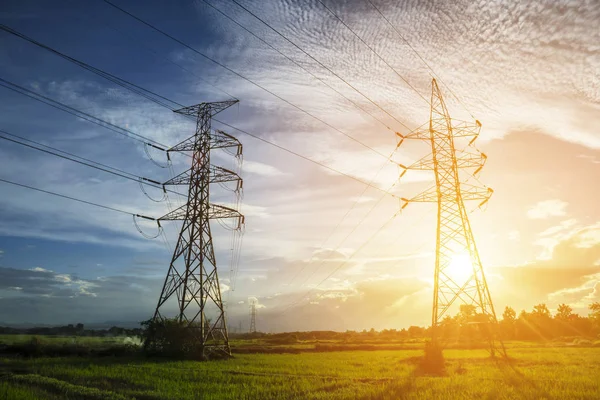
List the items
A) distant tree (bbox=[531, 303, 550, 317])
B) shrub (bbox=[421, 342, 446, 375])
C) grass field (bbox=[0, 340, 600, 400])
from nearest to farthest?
1. grass field (bbox=[0, 340, 600, 400])
2. shrub (bbox=[421, 342, 446, 375])
3. distant tree (bbox=[531, 303, 550, 317])

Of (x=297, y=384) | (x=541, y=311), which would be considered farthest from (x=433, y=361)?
(x=541, y=311)

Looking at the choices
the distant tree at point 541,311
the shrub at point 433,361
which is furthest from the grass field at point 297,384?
the distant tree at point 541,311

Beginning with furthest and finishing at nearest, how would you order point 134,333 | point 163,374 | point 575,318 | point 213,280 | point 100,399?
point 575,318 → point 134,333 → point 213,280 → point 163,374 → point 100,399

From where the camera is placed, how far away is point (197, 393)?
18188mm

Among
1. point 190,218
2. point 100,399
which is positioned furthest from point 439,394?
point 190,218

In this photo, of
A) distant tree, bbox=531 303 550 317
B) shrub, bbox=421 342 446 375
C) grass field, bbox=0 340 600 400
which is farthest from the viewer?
distant tree, bbox=531 303 550 317

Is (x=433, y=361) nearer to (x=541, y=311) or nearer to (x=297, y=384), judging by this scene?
(x=297, y=384)

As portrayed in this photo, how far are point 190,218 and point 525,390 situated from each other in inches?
1190

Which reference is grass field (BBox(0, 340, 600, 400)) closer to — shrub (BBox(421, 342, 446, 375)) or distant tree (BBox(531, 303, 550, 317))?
shrub (BBox(421, 342, 446, 375))

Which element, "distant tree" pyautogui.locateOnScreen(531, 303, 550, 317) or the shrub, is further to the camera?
"distant tree" pyautogui.locateOnScreen(531, 303, 550, 317)

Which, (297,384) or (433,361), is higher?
(433,361)

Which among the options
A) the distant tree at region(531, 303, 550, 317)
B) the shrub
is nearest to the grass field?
the shrub

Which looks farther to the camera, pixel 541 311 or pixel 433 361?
pixel 541 311

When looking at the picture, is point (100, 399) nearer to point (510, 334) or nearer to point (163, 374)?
point (163, 374)
